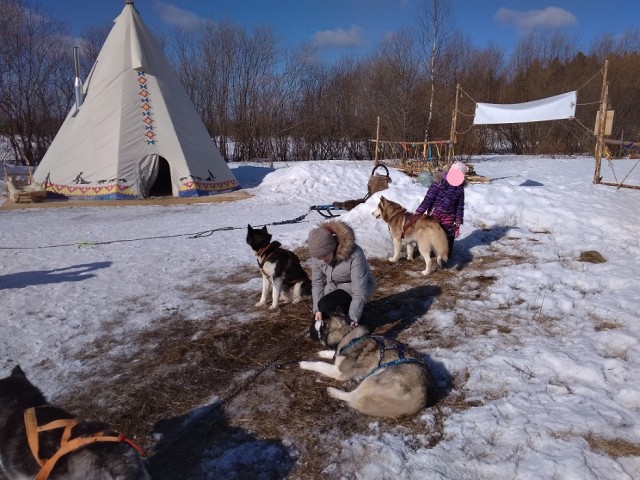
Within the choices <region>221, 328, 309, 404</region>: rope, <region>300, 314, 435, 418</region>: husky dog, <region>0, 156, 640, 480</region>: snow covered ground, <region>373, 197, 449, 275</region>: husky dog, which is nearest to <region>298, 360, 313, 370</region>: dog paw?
<region>300, 314, 435, 418</region>: husky dog

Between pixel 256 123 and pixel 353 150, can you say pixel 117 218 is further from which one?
pixel 353 150

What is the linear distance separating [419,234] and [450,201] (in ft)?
2.26

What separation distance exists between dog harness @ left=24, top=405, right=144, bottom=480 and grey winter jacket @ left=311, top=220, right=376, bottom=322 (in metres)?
2.26

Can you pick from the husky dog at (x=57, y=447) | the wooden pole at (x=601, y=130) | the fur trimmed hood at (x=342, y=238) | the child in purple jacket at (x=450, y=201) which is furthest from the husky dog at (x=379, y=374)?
the wooden pole at (x=601, y=130)

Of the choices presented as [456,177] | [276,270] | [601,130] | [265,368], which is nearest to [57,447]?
[265,368]

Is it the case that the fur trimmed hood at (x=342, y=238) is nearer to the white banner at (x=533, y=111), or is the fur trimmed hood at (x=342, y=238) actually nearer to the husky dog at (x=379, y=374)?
the husky dog at (x=379, y=374)

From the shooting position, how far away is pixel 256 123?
2475 centimetres

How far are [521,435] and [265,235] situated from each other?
3108mm

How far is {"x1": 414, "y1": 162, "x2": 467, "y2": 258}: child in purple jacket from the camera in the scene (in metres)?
6.00

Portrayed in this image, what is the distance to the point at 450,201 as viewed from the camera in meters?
6.03

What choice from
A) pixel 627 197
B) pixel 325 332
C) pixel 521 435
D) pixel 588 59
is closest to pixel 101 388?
pixel 325 332

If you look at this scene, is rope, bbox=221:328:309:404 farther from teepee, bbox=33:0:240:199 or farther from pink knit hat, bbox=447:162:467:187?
teepee, bbox=33:0:240:199

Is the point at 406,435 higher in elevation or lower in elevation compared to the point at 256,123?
lower

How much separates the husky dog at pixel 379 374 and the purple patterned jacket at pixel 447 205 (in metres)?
3.09
